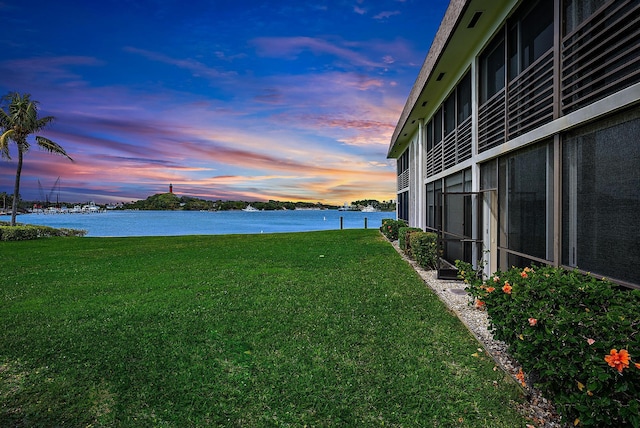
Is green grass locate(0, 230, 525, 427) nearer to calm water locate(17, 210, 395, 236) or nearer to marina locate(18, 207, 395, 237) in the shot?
marina locate(18, 207, 395, 237)

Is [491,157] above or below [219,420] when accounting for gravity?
above

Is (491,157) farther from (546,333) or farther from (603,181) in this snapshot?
(546,333)

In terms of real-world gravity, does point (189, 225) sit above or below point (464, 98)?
below

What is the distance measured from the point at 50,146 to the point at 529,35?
2482 centimetres

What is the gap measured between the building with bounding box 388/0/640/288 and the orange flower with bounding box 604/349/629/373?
1.53 meters

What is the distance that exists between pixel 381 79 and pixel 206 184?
127ft

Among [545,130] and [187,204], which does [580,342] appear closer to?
[545,130]

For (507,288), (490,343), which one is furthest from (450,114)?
(507,288)

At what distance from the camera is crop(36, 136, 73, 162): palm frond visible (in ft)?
66.4

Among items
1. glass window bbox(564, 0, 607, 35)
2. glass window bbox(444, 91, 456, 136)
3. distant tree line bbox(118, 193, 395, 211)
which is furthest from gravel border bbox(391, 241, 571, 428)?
distant tree line bbox(118, 193, 395, 211)

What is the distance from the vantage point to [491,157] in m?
6.30

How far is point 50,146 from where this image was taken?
20.5m

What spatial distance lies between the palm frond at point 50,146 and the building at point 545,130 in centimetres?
2206

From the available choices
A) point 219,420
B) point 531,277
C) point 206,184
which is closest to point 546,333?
point 531,277
